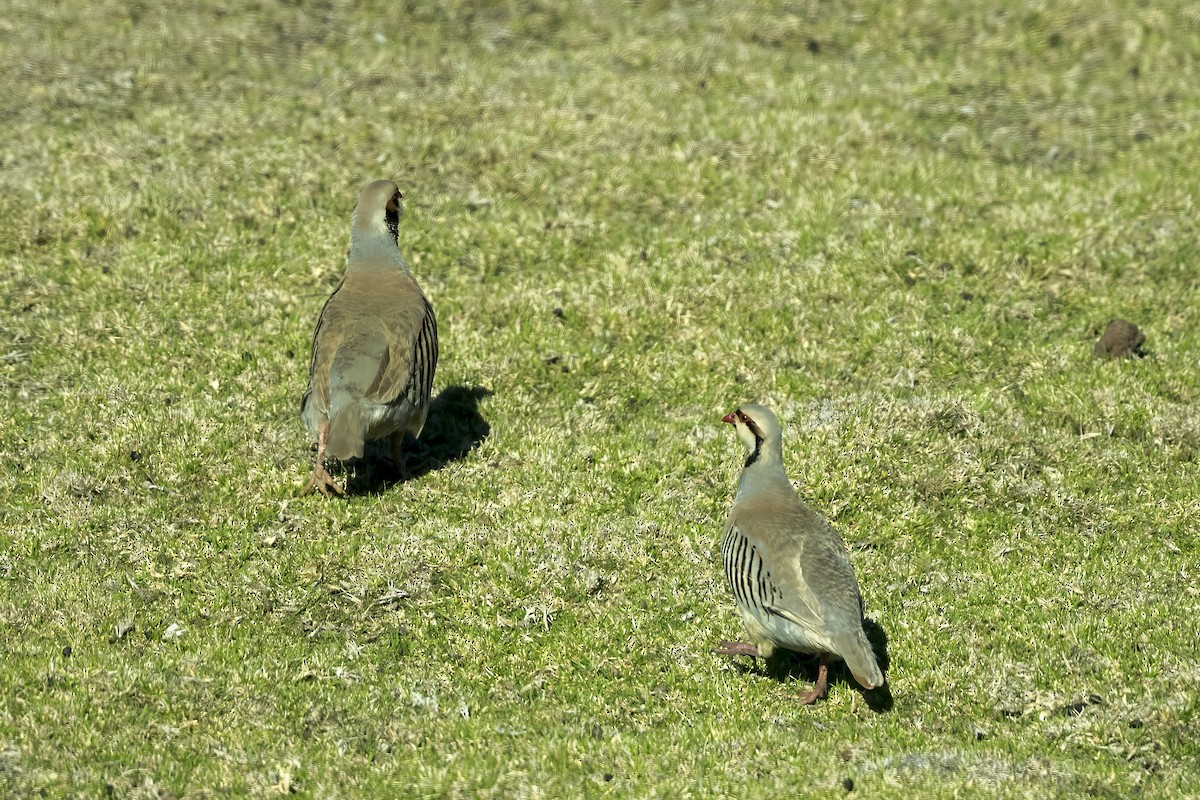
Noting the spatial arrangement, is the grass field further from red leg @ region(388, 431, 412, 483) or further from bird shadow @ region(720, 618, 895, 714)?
red leg @ region(388, 431, 412, 483)

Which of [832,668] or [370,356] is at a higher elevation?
[370,356]

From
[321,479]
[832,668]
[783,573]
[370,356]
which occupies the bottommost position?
[321,479]

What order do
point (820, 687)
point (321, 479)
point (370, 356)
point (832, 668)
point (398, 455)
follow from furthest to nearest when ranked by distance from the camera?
point (398, 455) < point (321, 479) < point (370, 356) < point (832, 668) < point (820, 687)

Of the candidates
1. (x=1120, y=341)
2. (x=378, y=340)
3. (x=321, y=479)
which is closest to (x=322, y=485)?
(x=321, y=479)

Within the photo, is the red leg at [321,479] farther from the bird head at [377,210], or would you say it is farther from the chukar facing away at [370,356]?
the bird head at [377,210]

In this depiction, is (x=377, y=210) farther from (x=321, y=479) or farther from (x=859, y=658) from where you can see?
(x=859, y=658)

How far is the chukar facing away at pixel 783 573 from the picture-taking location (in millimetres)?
9445

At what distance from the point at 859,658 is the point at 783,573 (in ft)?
2.90

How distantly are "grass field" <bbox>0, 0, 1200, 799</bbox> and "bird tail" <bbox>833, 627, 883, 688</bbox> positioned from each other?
63 centimetres

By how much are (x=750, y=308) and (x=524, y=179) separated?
4389mm

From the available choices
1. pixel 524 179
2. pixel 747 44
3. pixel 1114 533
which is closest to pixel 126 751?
pixel 1114 533

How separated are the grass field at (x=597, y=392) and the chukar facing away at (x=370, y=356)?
762mm

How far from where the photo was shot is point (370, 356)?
12.3 meters

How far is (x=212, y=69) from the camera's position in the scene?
70.5ft
